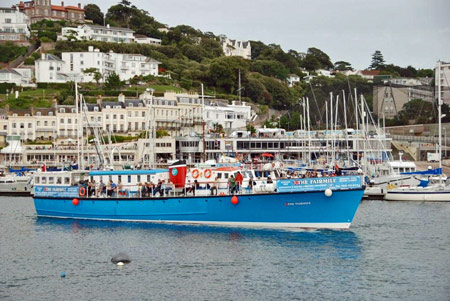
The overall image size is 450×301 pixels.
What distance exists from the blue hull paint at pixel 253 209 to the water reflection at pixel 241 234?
57 cm

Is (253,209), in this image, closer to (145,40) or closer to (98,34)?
(98,34)

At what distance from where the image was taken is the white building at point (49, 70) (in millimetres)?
132875

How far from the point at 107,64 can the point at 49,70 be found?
42.3 feet

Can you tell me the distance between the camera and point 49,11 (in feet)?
582

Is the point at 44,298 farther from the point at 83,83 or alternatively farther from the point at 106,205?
the point at 83,83

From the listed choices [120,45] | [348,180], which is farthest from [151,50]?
[348,180]

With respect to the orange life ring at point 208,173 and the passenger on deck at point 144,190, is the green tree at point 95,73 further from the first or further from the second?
the orange life ring at point 208,173

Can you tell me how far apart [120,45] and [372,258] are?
123m

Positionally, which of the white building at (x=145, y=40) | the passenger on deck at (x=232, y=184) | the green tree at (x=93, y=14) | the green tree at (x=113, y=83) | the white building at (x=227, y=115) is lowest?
Answer: the passenger on deck at (x=232, y=184)

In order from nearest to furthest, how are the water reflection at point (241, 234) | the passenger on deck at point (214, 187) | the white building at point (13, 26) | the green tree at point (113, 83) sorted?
the water reflection at point (241, 234), the passenger on deck at point (214, 187), the green tree at point (113, 83), the white building at point (13, 26)

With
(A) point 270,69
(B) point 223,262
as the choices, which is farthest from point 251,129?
(B) point 223,262

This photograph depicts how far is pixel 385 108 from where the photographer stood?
135250mm

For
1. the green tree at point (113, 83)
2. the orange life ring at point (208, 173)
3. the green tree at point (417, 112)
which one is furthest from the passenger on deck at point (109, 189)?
the green tree at point (417, 112)

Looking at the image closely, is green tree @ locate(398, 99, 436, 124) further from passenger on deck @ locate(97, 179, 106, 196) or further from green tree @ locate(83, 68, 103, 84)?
passenger on deck @ locate(97, 179, 106, 196)
